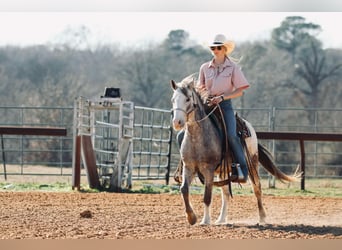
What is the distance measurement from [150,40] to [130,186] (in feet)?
89.8

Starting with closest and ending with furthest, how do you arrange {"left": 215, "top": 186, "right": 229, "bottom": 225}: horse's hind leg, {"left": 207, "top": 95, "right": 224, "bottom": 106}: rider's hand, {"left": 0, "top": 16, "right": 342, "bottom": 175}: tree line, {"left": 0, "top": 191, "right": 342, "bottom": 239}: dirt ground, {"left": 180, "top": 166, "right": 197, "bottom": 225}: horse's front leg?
{"left": 0, "top": 191, "right": 342, "bottom": 239}: dirt ground, {"left": 180, "top": 166, "right": 197, "bottom": 225}: horse's front leg, {"left": 207, "top": 95, "right": 224, "bottom": 106}: rider's hand, {"left": 215, "top": 186, "right": 229, "bottom": 225}: horse's hind leg, {"left": 0, "top": 16, "right": 342, "bottom": 175}: tree line

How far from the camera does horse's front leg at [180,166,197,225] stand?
7886 mm

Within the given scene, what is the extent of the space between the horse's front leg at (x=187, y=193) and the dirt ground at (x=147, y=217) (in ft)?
0.35

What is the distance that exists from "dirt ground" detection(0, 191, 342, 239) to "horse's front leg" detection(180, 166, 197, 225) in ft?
0.35

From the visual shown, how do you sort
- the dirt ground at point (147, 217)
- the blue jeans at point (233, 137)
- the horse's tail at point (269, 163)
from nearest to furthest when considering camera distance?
the dirt ground at point (147, 217), the blue jeans at point (233, 137), the horse's tail at point (269, 163)

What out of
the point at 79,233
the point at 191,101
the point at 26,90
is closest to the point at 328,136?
the point at 191,101

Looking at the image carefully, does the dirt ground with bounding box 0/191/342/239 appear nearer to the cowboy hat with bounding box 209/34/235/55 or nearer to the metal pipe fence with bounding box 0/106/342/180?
the cowboy hat with bounding box 209/34/235/55

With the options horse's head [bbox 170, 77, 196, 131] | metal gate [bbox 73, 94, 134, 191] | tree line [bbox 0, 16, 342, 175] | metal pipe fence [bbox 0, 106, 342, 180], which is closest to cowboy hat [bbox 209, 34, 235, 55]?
horse's head [bbox 170, 77, 196, 131]

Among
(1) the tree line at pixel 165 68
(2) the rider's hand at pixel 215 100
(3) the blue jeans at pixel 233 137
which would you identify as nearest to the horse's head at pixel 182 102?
(2) the rider's hand at pixel 215 100

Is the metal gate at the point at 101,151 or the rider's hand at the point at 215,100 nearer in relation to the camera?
the rider's hand at the point at 215,100

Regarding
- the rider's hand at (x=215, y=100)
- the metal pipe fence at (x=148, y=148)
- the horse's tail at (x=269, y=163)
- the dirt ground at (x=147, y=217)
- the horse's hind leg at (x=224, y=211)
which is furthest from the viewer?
the metal pipe fence at (x=148, y=148)

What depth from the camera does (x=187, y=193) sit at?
313 inches

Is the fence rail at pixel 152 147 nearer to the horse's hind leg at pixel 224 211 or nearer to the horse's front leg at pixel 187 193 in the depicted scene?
the horse's hind leg at pixel 224 211

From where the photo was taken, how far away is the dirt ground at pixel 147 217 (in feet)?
23.3
